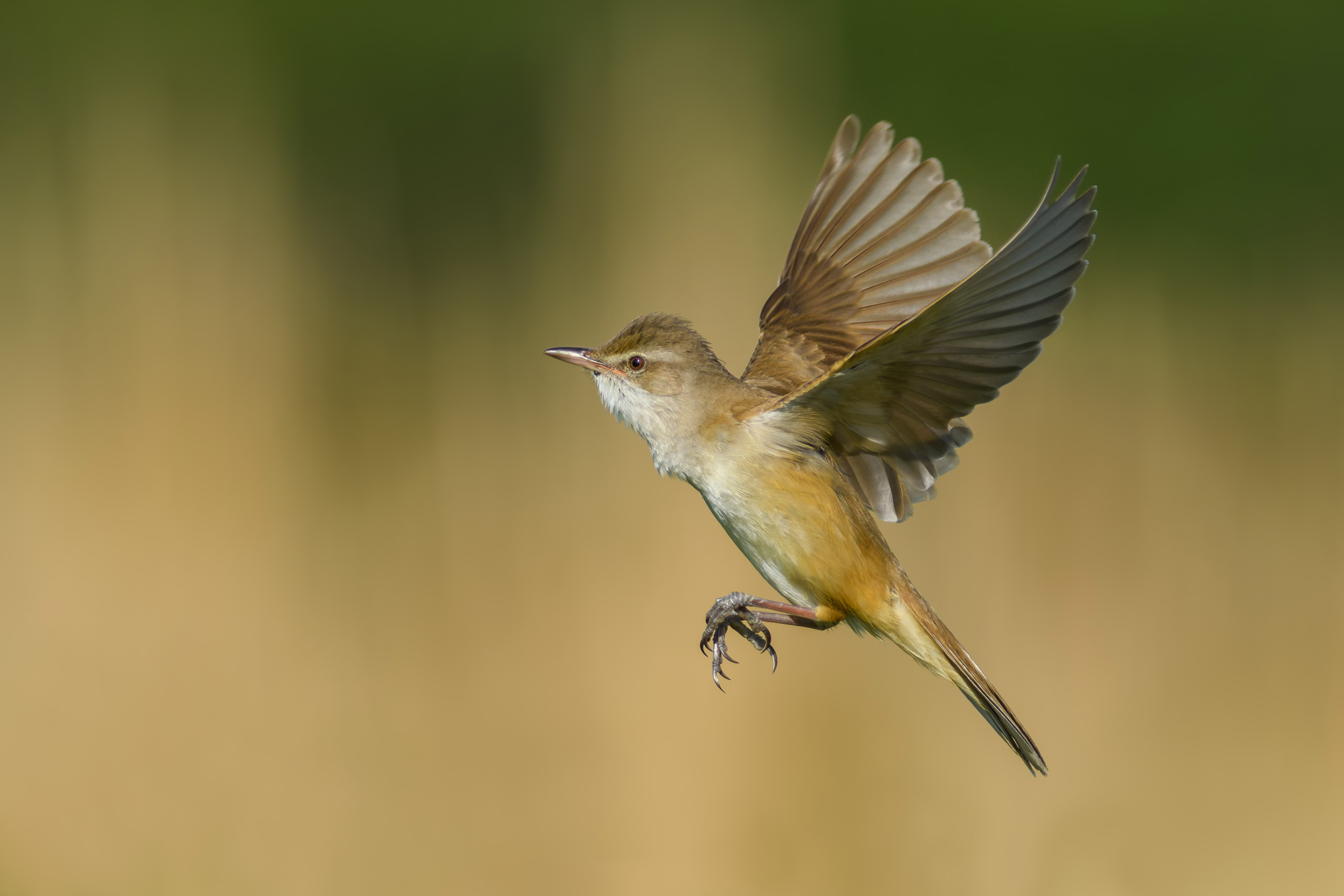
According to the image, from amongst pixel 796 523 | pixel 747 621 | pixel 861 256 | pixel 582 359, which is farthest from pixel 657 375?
pixel 861 256

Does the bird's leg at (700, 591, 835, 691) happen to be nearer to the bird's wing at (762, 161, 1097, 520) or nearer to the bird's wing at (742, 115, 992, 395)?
the bird's wing at (762, 161, 1097, 520)

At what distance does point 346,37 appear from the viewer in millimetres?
4988

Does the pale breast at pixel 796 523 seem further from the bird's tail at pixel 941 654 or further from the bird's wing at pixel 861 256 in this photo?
the bird's wing at pixel 861 256

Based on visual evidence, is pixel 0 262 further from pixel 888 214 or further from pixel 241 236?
pixel 888 214

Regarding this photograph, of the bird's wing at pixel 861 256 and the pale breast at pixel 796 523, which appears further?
the bird's wing at pixel 861 256

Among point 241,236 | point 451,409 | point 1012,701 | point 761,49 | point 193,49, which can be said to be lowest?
point 1012,701

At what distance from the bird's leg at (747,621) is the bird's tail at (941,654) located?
17cm

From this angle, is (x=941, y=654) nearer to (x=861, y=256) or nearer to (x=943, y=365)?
(x=943, y=365)

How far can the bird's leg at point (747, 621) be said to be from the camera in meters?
2.15

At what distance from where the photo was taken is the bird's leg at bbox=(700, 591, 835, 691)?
2150 mm

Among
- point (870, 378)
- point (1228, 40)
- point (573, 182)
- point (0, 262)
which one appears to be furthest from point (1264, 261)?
point (0, 262)

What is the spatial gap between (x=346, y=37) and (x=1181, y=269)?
374 centimetres

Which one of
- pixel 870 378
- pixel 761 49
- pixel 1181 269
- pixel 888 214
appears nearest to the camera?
pixel 870 378

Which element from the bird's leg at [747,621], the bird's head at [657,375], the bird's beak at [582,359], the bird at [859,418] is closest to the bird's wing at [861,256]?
the bird at [859,418]
